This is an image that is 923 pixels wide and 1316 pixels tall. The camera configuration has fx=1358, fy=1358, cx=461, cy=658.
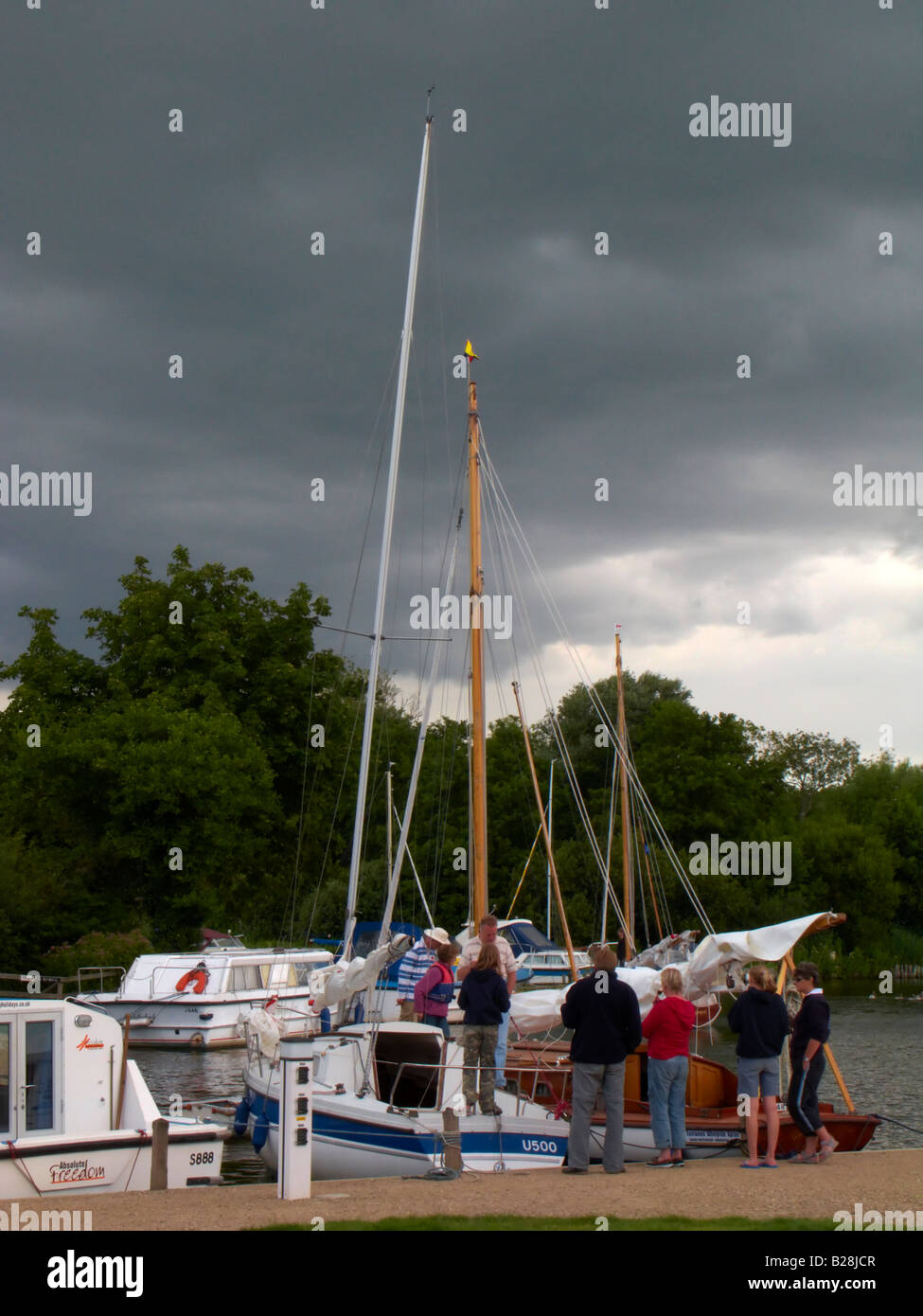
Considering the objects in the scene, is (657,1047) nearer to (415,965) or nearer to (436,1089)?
(436,1089)

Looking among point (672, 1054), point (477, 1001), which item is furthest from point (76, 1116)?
point (672, 1054)

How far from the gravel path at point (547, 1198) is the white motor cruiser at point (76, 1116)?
2698mm

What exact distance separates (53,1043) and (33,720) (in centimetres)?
4010

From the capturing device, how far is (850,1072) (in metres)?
33.3

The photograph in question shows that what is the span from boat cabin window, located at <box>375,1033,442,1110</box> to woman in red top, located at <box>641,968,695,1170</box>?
10.4 ft

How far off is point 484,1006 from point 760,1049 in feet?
9.90

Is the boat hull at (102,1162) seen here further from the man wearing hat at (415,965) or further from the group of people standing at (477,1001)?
the group of people standing at (477,1001)

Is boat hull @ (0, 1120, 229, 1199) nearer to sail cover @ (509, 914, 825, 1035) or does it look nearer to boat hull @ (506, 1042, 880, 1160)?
boat hull @ (506, 1042, 880, 1160)

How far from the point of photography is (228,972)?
41.8 meters

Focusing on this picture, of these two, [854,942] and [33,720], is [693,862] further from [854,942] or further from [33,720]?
[33,720]

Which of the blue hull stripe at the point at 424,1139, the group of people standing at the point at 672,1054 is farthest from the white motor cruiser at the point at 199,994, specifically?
the group of people standing at the point at 672,1054

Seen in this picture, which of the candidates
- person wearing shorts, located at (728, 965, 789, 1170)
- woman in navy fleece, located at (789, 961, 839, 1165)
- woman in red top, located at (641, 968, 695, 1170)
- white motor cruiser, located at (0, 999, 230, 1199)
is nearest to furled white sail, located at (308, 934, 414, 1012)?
white motor cruiser, located at (0, 999, 230, 1199)

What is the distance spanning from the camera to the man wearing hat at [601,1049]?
1376 cm
